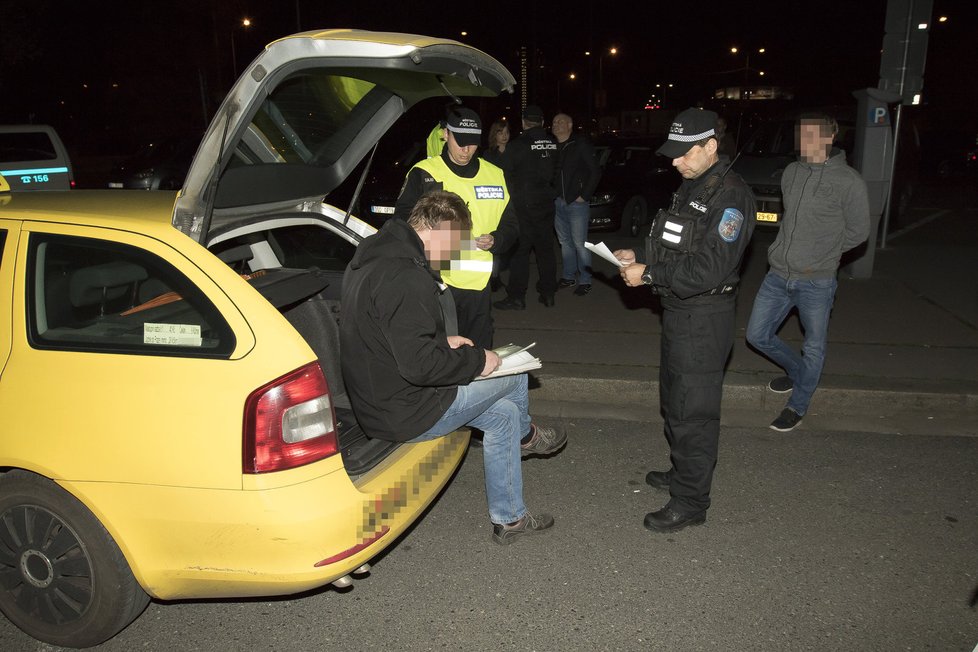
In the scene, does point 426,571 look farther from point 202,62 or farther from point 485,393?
→ point 202,62

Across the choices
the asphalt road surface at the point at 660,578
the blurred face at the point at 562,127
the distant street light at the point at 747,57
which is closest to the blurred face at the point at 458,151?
the asphalt road surface at the point at 660,578

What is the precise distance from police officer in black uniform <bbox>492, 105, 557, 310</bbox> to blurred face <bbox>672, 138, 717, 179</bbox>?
11.9 ft

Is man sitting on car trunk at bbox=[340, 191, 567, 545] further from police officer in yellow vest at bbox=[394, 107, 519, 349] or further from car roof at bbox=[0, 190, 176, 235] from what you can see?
police officer in yellow vest at bbox=[394, 107, 519, 349]

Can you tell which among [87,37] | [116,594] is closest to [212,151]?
[116,594]

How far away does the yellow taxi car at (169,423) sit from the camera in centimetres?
260

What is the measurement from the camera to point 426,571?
349cm

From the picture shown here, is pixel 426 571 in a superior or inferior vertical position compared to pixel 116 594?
inferior

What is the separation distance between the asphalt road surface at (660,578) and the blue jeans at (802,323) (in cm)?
57

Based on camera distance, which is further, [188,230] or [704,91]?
[704,91]

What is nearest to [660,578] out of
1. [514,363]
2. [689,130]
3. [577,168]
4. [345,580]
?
[514,363]

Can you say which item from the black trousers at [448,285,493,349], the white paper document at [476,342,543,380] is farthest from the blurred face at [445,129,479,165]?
the white paper document at [476,342,543,380]

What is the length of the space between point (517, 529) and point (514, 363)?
861 millimetres

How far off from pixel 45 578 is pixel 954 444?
192 inches

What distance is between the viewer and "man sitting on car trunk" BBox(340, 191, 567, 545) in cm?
298
